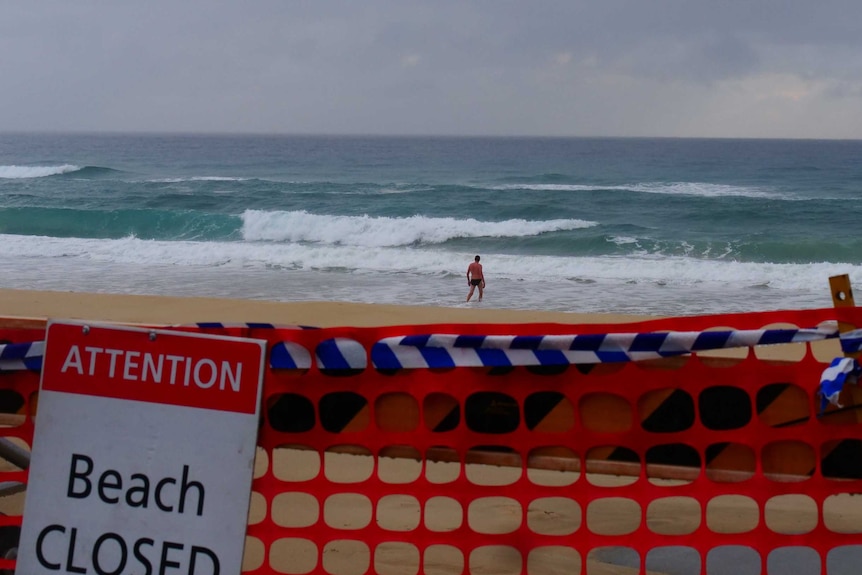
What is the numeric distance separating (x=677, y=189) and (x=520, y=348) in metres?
47.3

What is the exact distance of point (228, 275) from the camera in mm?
20594

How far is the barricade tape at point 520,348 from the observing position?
8.89ft

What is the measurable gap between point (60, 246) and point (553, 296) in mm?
15165

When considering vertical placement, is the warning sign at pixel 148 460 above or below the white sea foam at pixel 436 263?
below

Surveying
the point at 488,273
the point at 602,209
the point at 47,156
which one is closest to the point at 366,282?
the point at 488,273

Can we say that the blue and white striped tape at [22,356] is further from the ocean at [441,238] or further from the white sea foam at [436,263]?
the white sea foam at [436,263]

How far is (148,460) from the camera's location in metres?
2.71

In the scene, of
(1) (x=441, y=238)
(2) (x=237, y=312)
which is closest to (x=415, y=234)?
(1) (x=441, y=238)

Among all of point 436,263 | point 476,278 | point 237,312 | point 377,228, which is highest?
point 377,228

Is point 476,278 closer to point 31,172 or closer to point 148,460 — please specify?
point 148,460

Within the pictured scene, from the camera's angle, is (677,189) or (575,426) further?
(677,189)

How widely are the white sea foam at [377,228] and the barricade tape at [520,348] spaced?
2605 centimetres

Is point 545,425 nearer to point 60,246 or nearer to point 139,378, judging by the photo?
point 139,378

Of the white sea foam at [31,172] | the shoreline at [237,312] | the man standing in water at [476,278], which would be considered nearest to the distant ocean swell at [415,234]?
the man standing in water at [476,278]
